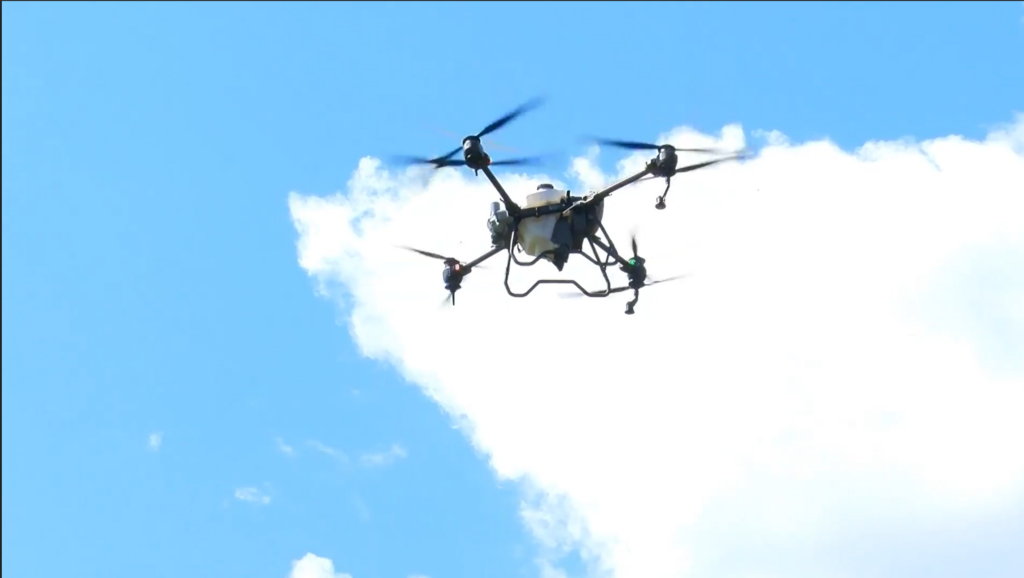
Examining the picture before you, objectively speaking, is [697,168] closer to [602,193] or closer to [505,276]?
[602,193]

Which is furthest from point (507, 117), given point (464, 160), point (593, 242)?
point (593, 242)

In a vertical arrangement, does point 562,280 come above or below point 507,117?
below
